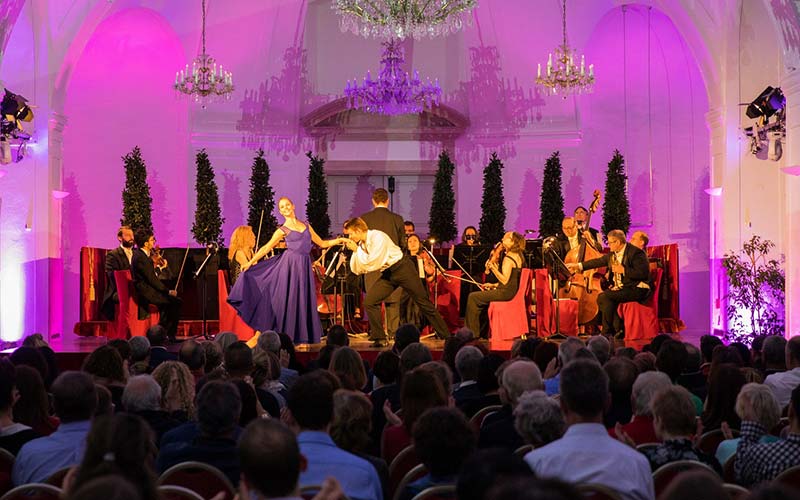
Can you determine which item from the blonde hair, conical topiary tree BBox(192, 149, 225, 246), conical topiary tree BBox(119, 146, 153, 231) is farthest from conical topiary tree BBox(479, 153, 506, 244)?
the blonde hair

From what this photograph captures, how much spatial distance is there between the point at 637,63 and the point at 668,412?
1539 centimetres

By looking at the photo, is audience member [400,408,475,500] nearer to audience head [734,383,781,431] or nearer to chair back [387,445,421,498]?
chair back [387,445,421,498]

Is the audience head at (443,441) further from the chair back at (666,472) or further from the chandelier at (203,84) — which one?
the chandelier at (203,84)

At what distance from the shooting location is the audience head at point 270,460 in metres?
2.88

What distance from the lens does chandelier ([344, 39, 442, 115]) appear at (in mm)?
17562

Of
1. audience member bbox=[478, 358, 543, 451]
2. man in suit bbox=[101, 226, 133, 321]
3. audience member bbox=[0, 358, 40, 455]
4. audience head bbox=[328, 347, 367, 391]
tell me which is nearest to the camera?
audience member bbox=[0, 358, 40, 455]

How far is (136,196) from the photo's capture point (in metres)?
16.6

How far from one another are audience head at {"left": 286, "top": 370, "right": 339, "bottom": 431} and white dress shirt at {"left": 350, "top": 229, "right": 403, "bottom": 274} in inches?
300

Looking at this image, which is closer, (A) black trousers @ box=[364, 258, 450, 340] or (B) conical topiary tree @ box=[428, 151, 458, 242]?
(A) black trousers @ box=[364, 258, 450, 340]

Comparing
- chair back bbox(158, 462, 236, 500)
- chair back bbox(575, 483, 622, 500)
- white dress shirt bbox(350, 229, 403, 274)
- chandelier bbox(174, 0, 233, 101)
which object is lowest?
chair back bbox(158, 462, 236, 500)

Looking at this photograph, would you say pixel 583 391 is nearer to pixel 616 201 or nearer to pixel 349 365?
pixel 349 365

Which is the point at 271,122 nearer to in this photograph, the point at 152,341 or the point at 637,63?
the point at 637,63

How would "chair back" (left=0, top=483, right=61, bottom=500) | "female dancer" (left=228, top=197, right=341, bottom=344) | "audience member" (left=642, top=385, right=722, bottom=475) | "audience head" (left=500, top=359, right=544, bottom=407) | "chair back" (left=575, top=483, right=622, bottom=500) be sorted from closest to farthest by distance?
"chair back" (left=575, top=483, right=622, bottom=500), "chair back" (left=0, top=483, right=61, bottom=500), "audience member" (left=642, top=385, right=722, bottom=475), "audience head" (left=500, top=359, right=544, bottom=407), "female dancer" (left=228, top=197, right=341, bottom=344)

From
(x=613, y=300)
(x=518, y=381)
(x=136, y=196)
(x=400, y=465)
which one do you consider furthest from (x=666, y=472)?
(x=136, y=196)
